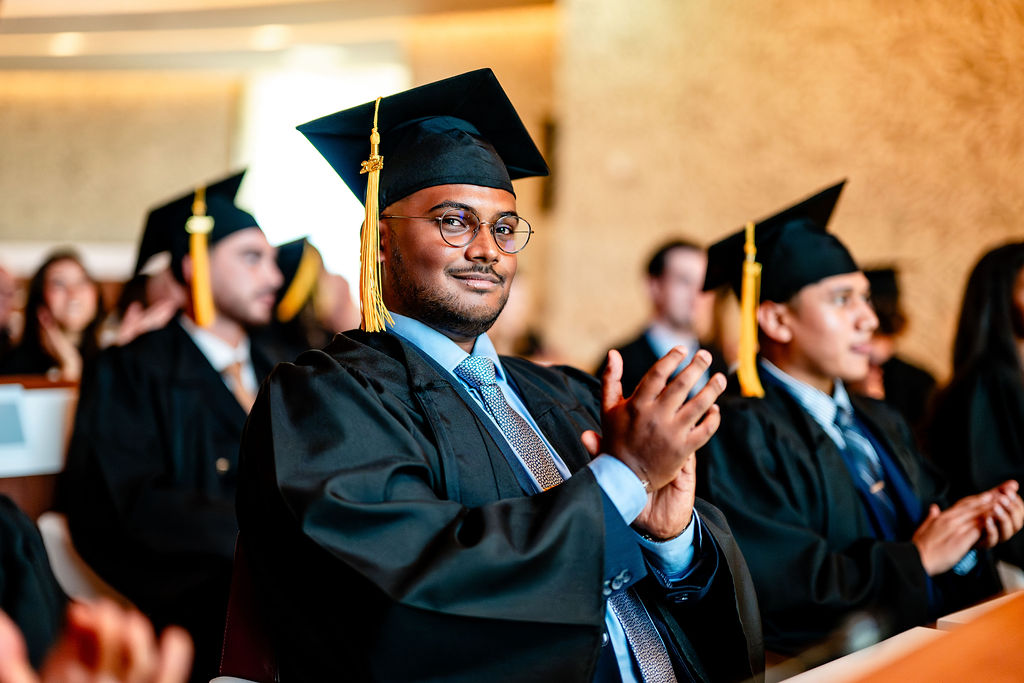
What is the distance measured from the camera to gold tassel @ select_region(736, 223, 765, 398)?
9.17 ft

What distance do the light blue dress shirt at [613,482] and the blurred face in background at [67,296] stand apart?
16.9ft

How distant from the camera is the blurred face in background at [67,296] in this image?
620cm

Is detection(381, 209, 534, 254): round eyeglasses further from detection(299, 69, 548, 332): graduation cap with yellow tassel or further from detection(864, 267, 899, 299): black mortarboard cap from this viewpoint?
detection(864, 267, 899, 299): black mortarboard cap

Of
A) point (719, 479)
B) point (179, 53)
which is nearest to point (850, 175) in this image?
point (719, 479)

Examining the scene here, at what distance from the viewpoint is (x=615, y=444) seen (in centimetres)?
150

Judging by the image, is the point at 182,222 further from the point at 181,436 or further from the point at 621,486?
the point at 621,486

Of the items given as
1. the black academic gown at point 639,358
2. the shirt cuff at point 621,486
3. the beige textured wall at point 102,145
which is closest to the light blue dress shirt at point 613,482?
the shirt cuff at point 621,486

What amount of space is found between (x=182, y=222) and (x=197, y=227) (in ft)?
0.36

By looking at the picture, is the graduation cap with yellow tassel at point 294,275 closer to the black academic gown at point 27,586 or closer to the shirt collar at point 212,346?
the shirt collar at point 212,346

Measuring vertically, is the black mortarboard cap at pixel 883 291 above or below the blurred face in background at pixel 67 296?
above

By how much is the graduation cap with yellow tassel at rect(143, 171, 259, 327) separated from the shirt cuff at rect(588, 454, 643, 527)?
2518 millimetres

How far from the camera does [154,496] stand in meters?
3.11

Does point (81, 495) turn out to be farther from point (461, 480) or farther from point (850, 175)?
point (850, 175)

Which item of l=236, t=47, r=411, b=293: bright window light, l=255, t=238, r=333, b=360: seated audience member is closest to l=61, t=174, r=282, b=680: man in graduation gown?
l=255, t=238, r=333, b=360: seated audience member
